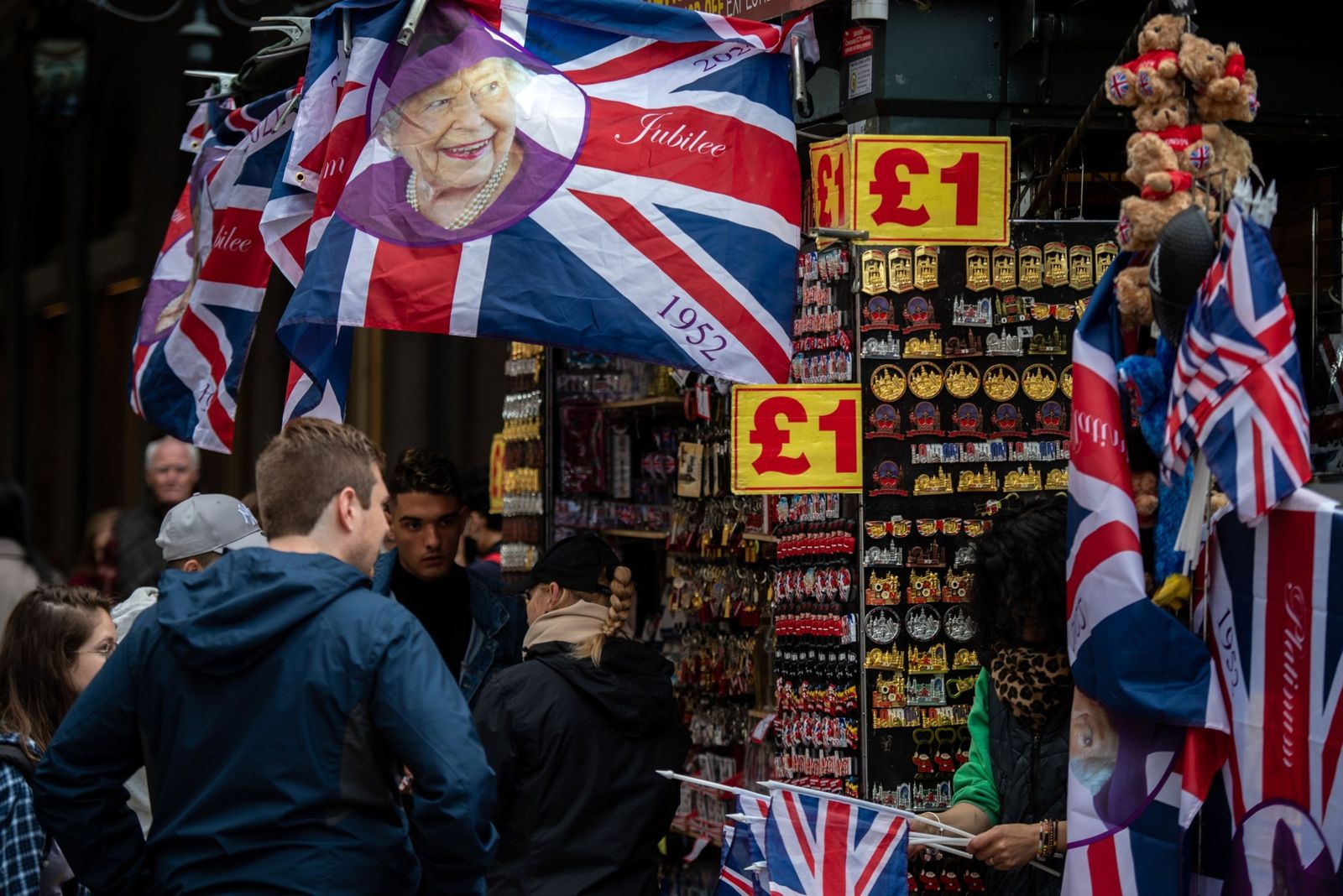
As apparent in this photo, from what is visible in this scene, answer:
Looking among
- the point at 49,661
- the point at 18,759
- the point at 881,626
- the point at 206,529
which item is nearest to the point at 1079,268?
A: the point at 881,626

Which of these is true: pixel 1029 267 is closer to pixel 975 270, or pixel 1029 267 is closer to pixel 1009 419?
pixel 975 270

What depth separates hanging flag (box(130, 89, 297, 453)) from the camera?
6.55 meters

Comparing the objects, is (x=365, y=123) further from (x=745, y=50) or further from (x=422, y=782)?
(x=422, y=782)

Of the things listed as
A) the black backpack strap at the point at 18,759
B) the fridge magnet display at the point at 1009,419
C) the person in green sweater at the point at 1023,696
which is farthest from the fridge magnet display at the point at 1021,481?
the black backpack strap at the point at 18,759

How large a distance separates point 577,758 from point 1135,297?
2.14 meters

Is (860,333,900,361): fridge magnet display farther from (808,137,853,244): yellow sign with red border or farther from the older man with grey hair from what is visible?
the older man with grey hair

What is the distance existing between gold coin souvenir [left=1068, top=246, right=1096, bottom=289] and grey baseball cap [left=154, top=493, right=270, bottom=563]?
269 centimetres

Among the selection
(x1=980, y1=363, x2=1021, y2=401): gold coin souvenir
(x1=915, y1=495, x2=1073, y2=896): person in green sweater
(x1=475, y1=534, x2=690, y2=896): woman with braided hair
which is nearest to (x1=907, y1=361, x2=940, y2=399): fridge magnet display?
(x1=980, y1=363, x2=1021, y2=401): gold coin souvenir

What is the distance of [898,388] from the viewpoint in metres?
5.54

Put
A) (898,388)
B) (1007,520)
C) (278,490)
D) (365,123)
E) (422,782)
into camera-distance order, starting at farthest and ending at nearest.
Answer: (898,388)
(365,123)
(1007,520)
(278,490)
(422,782)

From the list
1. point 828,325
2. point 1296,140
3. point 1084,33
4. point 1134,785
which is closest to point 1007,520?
point 1134,785

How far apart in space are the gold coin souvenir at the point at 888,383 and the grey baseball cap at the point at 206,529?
6.51 ft

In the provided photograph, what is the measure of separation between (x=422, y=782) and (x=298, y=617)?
410 millimetres

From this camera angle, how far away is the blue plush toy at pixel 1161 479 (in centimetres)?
386
